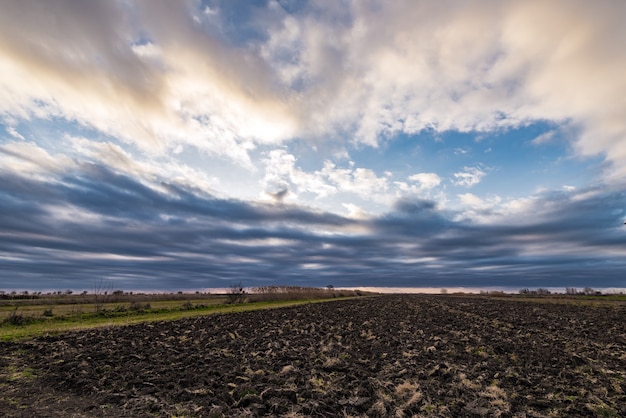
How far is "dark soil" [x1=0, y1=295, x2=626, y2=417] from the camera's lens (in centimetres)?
1014

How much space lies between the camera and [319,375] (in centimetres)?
1345

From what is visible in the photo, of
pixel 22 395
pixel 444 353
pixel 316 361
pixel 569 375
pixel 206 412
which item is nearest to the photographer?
pixel 206 412

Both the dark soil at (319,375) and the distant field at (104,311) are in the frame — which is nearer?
the dark soil at (319,375)

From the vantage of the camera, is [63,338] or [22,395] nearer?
[22,395]

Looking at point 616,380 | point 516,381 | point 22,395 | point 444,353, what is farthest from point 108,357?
point 616,380

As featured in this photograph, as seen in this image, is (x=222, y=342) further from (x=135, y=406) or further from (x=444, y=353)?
(x=444, y=353)

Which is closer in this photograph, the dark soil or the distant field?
the dark soil

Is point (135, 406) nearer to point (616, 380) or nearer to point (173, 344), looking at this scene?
point (173, 344)

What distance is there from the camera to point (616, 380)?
12367 millimetres

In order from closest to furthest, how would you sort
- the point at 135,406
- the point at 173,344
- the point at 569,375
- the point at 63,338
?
the point at 135,406, the point at 569,375, the point at 173,344, the point at 63,338

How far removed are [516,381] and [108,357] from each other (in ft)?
62.7

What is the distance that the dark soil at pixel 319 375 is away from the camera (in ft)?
33.3

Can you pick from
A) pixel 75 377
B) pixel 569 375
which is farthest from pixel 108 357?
pixel 569 375

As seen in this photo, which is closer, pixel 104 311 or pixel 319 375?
pixel 319 375
